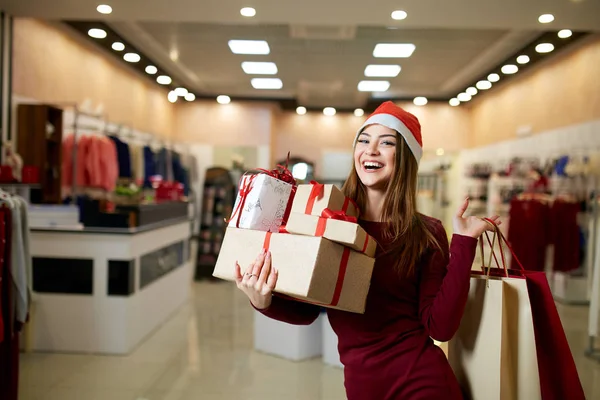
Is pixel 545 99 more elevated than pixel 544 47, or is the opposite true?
pixel 544 47

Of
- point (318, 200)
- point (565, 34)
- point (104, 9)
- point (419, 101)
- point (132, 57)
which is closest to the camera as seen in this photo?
point (318, 200)

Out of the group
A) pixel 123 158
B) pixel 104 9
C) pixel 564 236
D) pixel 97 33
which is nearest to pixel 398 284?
pixel 104 9

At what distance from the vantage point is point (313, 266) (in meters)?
1.27

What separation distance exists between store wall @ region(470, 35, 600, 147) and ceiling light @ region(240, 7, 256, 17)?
66.6 inches

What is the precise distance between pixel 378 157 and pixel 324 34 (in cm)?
298

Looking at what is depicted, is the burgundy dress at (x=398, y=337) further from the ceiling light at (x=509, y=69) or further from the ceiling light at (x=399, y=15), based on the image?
the ceiling light at (x=509, y=69)

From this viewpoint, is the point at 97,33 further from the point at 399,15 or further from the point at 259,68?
the point at 399,15

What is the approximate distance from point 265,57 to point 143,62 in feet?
3.14

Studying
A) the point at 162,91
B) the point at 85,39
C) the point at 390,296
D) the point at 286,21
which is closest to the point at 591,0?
the point at 286,21

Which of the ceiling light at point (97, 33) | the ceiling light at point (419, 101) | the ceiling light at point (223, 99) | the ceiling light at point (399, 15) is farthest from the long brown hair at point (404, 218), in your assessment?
the ceiling light at point (97, 33)

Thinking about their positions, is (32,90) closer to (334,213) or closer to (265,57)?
(265,57)

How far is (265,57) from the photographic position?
13.2ft

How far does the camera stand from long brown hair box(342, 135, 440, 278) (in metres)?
1.45

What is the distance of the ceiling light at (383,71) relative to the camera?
3977mm
